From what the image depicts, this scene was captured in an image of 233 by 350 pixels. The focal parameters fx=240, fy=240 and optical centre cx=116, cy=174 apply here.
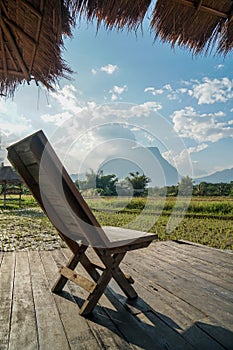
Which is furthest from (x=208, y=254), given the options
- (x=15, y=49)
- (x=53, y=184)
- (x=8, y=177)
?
(x=8, y=177)

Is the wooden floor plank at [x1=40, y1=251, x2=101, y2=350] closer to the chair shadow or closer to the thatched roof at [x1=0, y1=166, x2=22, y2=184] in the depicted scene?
the chair shadow

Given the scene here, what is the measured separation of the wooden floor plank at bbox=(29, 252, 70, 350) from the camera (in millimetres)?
1228

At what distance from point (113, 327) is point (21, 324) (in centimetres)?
54

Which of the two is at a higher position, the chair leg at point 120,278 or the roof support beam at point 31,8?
the roof support beam at point 31,8

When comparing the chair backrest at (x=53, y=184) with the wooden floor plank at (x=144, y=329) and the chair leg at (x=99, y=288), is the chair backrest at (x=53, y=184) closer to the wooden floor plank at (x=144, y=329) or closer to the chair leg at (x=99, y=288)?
the chair leg at (x=99, y=288)

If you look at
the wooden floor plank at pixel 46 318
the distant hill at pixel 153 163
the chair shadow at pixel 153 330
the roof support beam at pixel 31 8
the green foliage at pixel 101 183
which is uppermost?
the roof support beam at pixel 31 8

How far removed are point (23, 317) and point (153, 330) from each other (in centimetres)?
79

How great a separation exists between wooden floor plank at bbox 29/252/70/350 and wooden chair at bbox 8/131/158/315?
187 millimetres

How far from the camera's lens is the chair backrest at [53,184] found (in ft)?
4.40

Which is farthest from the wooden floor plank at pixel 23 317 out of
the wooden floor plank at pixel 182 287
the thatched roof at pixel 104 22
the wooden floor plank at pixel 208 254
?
the thatched roof at pixel 104 22

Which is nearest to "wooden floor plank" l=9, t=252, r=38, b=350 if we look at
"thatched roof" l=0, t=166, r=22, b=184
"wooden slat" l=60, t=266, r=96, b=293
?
"wooden slat" l=60, t=266, r=96, b=293

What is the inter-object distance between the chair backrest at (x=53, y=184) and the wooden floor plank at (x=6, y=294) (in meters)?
0.65

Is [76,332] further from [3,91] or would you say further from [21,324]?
[3,91]

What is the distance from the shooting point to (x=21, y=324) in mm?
1402
